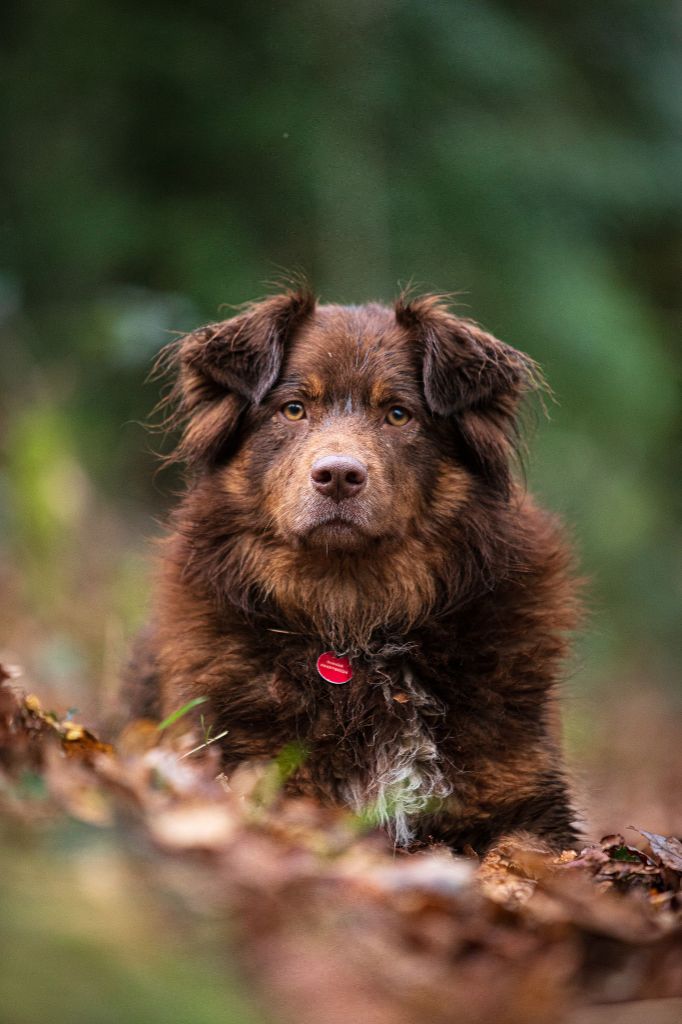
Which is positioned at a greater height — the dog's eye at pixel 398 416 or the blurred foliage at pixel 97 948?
the dog's eye at pixel 398 416

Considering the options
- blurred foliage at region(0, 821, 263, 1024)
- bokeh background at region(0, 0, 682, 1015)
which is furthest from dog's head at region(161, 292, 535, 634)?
bokeh background at region(0, 0, 682, 1015)

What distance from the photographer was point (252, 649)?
4.80 metres

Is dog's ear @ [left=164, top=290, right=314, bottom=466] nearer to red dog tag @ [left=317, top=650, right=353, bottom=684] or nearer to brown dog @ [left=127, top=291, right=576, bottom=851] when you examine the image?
brown dog @ [left=127, top=291, right=576, bottom=851]

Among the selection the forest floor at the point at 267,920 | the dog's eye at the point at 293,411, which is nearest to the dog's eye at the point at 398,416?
the dog's eye at the point at 293,411

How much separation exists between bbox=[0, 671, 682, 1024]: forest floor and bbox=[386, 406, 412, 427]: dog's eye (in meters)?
1.88

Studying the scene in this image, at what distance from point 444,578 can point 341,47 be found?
694cm

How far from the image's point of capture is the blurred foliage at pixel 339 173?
33.9ft

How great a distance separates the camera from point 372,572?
16.3ft

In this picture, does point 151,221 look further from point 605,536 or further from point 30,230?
point 605,536

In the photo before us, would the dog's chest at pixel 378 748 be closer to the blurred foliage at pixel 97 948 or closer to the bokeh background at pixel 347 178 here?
the blurred foliage at pixel 97 948

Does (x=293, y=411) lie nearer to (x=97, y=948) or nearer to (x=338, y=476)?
(x=338, y=476)

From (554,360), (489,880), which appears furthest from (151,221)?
(489,880)

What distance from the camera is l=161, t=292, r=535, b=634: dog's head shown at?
480cm

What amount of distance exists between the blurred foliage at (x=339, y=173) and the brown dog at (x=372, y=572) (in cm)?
483
